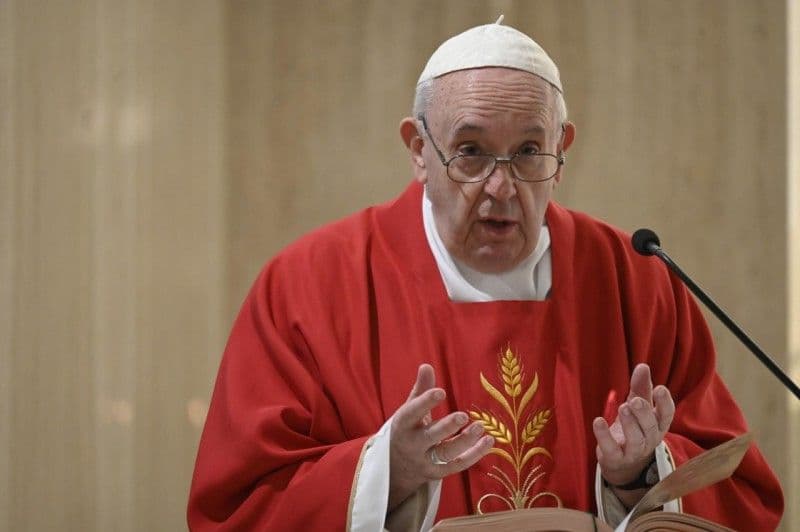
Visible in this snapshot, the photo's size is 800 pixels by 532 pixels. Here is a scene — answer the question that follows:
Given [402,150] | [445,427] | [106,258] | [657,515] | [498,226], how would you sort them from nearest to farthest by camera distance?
[657,515], [445,427], [498,226], [106,258], [402,150]

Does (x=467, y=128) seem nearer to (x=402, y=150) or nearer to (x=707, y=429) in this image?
(x=707, y=429)

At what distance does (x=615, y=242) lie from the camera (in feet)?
11.6

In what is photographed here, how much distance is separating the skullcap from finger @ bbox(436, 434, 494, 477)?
1050 mm

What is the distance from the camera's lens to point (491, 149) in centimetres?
320

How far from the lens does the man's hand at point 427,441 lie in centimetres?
267

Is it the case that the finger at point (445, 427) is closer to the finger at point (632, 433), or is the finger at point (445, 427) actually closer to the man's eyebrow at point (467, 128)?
the finger at point (632, 433)

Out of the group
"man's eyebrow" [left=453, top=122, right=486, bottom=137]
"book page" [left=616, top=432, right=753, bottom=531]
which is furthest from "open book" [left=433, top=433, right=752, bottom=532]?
"man's eyebrow" [left=453, top=122, right=486, bottom=137]

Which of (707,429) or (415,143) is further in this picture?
(415,143)

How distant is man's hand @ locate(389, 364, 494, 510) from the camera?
2.67 meters

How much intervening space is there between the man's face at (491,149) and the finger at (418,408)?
690 mm

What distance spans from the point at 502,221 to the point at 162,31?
2.05 m

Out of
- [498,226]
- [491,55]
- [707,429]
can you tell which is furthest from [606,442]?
[491,55]

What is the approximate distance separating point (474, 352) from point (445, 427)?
606 mm

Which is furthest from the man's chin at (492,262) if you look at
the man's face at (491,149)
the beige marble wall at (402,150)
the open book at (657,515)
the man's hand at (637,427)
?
the beige marble wall at (402,150)
